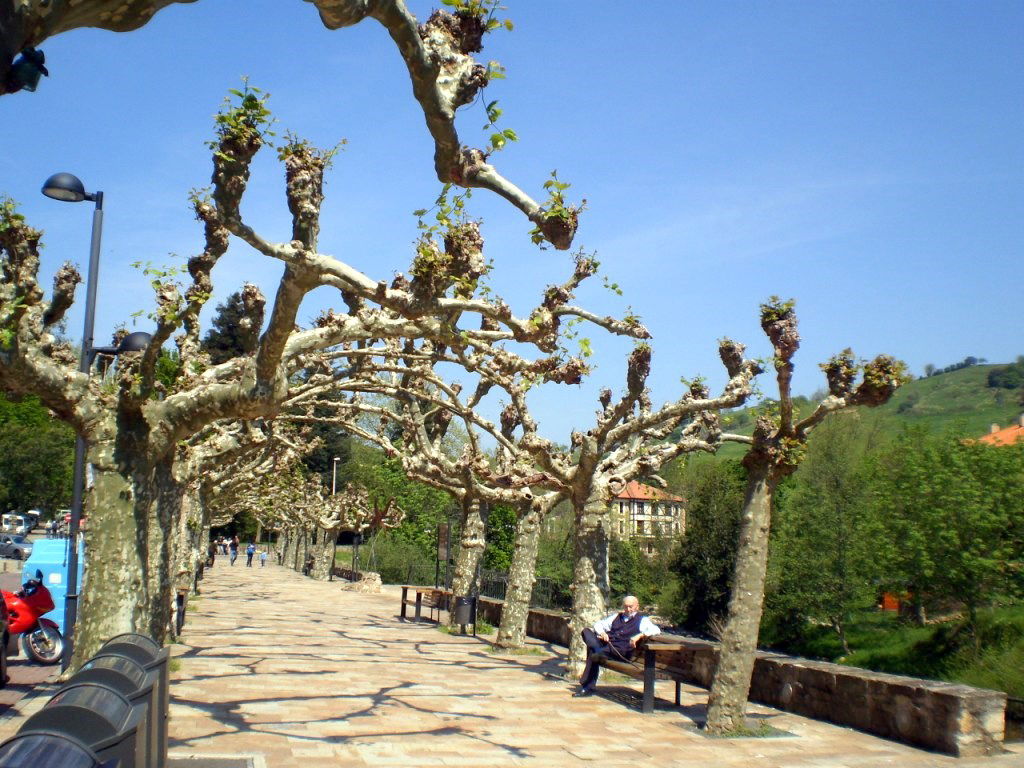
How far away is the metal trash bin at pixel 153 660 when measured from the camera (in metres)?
5.65

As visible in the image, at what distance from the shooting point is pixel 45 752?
10.1 feet

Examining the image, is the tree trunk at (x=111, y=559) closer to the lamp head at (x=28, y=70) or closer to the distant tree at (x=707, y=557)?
the lamp head at (x=28, y=70)

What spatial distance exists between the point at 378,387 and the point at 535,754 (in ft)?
25.6

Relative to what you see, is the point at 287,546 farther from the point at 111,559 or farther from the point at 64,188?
the point at 111,559

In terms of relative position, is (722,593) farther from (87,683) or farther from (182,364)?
(87,683)

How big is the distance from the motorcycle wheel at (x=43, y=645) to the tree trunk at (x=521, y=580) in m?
7.39

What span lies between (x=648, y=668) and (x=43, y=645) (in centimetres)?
852

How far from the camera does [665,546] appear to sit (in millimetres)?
34062

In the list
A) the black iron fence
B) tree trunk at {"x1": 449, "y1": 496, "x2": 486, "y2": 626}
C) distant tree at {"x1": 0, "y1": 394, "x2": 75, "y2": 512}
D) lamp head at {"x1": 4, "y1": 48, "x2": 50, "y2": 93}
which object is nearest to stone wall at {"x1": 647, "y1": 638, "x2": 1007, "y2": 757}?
tree trunk at {"x1": 449, "y1": 496, "x2": 486, "y2": 626}

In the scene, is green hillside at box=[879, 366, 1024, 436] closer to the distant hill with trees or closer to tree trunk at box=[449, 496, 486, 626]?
the distant hill with trees

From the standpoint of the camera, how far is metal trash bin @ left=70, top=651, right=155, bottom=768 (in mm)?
4656

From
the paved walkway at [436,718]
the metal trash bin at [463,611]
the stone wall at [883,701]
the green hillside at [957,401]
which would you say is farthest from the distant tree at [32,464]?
the green hillside at [957,401]

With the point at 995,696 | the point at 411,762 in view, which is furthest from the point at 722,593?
the point at 411,762

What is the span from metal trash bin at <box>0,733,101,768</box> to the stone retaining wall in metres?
8.55
